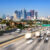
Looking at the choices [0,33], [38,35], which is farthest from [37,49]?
[0,33]

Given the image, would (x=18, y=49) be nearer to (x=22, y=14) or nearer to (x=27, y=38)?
(x=27, y=38)

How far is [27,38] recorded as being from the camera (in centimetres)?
2123

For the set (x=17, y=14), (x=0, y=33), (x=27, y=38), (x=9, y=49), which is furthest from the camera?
(x=17, y=14)

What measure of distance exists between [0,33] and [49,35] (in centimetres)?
1162

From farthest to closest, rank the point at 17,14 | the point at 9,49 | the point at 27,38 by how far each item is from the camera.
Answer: the point at 17,14 → the point at 27,38 → the point at 9,49

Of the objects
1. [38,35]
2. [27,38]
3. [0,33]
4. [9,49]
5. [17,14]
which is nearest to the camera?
[9,49]

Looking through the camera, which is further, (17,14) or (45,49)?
(17,14)

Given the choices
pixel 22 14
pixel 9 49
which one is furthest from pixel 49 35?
pixel 22 14

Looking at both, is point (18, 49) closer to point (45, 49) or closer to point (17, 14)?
point (45, 49)

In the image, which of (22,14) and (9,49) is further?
(22,14)

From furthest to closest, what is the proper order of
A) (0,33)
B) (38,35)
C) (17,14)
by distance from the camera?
(17,14) < (0,33) < (38,35)

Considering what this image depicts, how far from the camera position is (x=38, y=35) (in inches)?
967

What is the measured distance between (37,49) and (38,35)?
38.3 feet

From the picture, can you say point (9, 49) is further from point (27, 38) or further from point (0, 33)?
point (0, 33)
